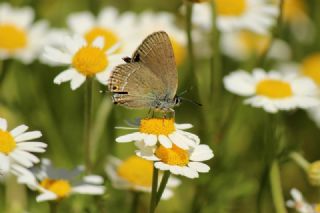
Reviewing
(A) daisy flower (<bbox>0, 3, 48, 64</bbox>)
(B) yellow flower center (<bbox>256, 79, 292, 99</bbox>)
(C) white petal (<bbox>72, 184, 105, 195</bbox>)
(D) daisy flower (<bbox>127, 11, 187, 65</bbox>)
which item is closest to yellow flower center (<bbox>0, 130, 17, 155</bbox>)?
(C) white petal (<bbox>72, 184, 105, 195</bbox>)

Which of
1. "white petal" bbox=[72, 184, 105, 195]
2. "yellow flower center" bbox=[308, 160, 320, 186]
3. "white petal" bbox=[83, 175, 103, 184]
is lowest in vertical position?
"yellow flower center" bbox=[308, 160, 320, 186]

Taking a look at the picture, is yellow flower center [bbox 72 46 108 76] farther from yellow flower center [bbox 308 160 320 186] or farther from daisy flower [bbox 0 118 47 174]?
yellow flower center [bbox 308 160 320 186]

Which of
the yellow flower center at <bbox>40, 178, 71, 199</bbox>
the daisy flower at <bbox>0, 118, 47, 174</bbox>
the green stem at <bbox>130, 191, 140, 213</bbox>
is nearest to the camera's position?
the daisy flower at <bbox>0, 118, 47, 174</bbox>

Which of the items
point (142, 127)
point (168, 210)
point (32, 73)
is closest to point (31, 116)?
point (32, 73)

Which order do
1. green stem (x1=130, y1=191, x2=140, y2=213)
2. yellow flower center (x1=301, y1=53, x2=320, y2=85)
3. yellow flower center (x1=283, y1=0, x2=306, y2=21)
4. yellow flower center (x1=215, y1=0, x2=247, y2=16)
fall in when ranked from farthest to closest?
yellow flower center (x1=283, y1=0, x2=306, y2=21), yellow flower center (x1=301, y1=53, x2=320, y2=85), yellow flower center (x1=215, y1=0, x2=247, y2=16), green stem (x1=130, y1=191, x2=140, y2=213)

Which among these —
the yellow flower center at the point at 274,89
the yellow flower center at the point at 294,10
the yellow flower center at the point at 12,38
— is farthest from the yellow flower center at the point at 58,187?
the yellow flower center at the point at 294,10

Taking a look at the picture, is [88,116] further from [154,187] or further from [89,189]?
[154,187]
